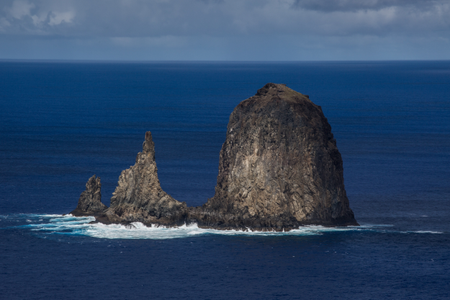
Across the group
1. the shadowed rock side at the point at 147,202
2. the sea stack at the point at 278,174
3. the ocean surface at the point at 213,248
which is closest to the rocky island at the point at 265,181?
the shadowed rock side at the point at 147,202

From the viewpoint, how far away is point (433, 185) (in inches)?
4200

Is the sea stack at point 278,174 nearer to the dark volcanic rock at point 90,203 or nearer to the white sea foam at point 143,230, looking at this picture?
the white sea foam at point 143,230

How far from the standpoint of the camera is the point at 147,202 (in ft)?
263

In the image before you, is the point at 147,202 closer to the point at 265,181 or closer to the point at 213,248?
the point at 213,248

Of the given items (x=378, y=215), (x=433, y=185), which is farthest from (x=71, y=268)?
(x=433, y=185)

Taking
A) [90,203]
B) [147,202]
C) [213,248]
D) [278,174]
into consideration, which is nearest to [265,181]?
[278,174]

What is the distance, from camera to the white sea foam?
77250 millimetres

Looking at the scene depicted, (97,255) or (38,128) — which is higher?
(38,128)

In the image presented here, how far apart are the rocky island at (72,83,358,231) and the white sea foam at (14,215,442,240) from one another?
2.56 ft

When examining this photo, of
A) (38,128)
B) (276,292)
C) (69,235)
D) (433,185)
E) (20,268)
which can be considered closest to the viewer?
(276,292)

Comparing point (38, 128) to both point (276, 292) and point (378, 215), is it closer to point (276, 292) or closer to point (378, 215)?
point (378, 215)

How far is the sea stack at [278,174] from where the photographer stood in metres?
78.6

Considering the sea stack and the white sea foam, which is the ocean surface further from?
the sea stack

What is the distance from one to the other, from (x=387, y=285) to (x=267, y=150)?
23248 mm
